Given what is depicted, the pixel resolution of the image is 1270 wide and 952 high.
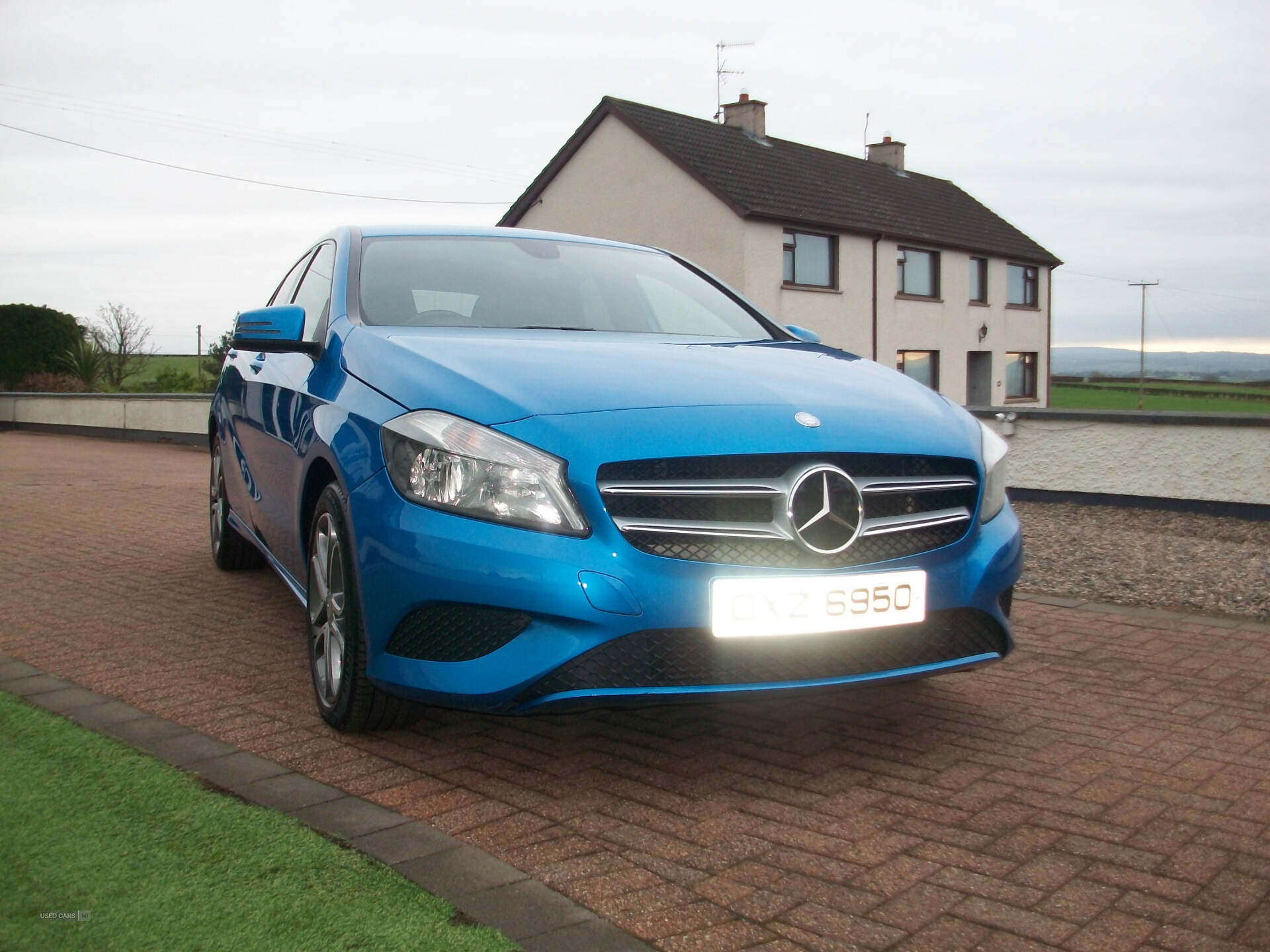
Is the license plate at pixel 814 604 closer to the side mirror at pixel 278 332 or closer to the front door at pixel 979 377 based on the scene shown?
the side mirror at pixel 278 332

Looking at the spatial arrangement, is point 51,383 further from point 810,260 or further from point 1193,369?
point 1193,369

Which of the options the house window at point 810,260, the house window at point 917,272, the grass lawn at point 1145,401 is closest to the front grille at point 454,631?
the house window at point 810,260

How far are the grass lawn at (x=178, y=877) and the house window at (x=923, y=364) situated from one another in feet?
106

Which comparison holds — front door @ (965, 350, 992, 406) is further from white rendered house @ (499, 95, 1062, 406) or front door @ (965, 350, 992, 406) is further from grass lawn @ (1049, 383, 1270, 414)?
grass lawn @ (1049, 383, 1270, 414)

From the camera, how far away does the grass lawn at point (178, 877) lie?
233 cm

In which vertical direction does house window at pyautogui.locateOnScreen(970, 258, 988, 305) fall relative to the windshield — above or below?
above

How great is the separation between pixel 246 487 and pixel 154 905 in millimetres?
3106

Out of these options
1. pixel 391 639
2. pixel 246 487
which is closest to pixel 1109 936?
pixel 391 639

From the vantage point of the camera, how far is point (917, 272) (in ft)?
114

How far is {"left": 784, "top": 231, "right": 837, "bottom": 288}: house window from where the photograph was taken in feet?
98.7

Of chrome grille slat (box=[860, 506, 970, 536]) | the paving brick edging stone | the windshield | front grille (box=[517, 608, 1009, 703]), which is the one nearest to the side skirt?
the paving brick edging stone

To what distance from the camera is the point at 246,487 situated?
17.6 feet

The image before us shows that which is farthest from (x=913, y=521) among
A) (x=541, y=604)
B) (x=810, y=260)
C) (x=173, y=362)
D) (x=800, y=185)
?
(x=173, y=362)

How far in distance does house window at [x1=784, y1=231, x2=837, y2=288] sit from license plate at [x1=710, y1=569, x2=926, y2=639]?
1065 inches
